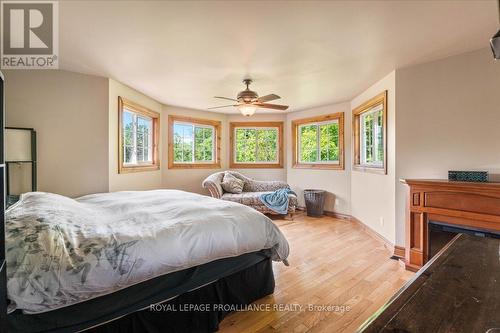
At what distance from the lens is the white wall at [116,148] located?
3465mm

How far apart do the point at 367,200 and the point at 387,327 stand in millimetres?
3861

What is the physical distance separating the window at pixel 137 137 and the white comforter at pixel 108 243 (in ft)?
6.27

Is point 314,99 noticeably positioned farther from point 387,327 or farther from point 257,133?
point 387,327

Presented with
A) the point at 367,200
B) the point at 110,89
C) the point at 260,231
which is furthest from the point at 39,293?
the point at 367,200

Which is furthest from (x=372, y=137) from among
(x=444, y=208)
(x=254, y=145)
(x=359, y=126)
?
(x=254, y=145)

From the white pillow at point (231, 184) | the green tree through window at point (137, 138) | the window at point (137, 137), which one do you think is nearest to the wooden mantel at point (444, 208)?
the white pillow at point (231, 184)

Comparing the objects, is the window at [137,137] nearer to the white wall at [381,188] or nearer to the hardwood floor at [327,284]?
the hardwood floor at [327,284]

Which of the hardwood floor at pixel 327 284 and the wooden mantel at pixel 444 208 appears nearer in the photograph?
the hardwood floor at pixel 327 284

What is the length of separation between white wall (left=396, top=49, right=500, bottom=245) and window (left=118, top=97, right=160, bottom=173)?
12.7 feet

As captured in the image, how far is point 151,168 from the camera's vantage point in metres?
4.65

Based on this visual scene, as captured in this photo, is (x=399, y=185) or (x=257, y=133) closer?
(x=399, y=185)

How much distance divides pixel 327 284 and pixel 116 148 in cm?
330

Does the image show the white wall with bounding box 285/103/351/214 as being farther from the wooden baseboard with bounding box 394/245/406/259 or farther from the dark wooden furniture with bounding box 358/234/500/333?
the dark wooden furniture with bounding box 358/234/500/333

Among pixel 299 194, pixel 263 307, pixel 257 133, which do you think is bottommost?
pixel 263 307
